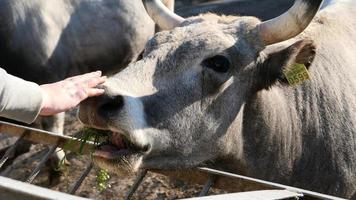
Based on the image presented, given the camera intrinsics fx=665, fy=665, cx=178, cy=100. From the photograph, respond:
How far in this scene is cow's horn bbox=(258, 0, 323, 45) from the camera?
11.0 ft

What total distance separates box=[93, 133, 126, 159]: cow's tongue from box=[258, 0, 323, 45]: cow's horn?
96 cm

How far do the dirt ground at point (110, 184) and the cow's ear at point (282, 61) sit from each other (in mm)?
2106

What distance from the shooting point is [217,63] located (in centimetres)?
338

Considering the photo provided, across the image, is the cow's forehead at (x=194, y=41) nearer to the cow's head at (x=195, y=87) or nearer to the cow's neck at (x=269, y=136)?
the cow's head at (x=195, y=87)

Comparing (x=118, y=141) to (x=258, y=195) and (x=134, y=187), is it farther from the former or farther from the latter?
(x=258, y=195)

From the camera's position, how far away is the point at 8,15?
644 cm

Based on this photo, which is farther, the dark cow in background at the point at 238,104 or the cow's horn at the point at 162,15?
the cow's horn at the point at 162,15

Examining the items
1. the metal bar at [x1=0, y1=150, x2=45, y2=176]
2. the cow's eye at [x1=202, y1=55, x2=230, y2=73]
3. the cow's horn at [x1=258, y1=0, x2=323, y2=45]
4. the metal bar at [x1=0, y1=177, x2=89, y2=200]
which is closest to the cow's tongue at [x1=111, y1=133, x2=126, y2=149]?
the cow's eye at [x1=202, y1=55, x2=230, y2=73]

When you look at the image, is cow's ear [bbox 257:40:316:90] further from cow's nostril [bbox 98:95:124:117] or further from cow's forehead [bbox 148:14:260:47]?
cow's nostril [bbox 98:95:124:117]

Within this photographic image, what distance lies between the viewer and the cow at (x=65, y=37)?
6387mm

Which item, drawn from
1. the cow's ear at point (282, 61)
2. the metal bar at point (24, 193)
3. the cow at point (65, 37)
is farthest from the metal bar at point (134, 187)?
the cow at point (65, 37)

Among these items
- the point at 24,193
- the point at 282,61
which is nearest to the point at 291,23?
the point at 282,61

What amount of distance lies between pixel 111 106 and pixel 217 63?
658mm

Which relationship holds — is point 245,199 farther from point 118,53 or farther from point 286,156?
point 118,53
